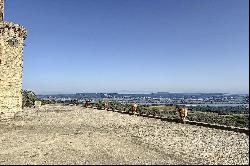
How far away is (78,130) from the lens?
19.1 meters

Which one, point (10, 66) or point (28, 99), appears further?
point (28, 99)

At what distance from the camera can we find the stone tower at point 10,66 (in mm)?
25094

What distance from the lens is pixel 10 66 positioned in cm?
2555

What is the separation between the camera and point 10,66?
2555cm

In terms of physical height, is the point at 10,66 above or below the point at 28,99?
above

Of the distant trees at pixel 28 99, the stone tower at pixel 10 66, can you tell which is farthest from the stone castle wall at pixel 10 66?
the distant trees at pixel 28 99

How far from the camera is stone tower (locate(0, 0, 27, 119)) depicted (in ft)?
82.3

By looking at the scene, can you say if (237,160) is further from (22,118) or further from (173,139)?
(22,118)

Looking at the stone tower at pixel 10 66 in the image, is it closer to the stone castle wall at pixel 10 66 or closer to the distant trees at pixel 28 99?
the stone castle wall at pixel 10 66

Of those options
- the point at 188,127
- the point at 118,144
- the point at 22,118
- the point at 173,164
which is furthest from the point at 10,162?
the point at 22,118

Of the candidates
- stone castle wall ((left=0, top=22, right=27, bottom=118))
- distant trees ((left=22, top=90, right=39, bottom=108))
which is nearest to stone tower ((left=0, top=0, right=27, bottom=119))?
stone castle wall ((left=0, top=22, right=27, bottom=118))

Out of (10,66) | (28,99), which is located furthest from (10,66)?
(28,99)

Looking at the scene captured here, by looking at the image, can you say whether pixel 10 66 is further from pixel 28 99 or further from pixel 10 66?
pixel 28 99

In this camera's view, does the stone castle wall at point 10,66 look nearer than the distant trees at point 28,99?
Yes
